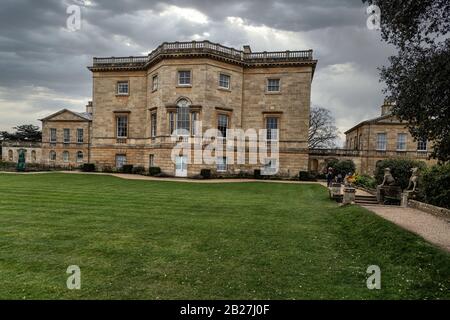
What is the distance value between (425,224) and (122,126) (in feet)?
103

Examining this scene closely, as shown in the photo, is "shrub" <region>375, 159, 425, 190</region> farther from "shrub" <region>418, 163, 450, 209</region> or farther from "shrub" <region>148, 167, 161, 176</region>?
"shrub" <region>148, 167, 161, 176</region>

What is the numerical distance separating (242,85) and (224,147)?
22.0 ft

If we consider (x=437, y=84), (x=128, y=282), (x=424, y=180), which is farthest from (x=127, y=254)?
(x=424, y=180)

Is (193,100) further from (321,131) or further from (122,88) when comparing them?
(321,131)

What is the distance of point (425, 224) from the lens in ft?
34.5

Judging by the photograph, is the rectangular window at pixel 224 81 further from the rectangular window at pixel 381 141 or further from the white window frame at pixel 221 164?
the rectangular window at pixel 381 141

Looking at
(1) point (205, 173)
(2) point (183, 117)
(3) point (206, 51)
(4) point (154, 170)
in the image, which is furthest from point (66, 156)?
(3) point (206, 51)

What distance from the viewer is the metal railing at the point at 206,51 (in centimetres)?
2973

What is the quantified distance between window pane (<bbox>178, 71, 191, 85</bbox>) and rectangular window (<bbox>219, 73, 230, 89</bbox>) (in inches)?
118

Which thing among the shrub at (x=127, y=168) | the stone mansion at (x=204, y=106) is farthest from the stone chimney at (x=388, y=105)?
the shrub at (x=127, y=168)

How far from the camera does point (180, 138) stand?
99.5 ft

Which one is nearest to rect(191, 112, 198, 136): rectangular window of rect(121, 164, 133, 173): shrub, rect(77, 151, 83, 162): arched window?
rect(121, 164, 133, 173): shrub

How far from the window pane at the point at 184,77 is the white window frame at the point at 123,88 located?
7.96 metres

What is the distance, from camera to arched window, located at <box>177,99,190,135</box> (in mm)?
30156
